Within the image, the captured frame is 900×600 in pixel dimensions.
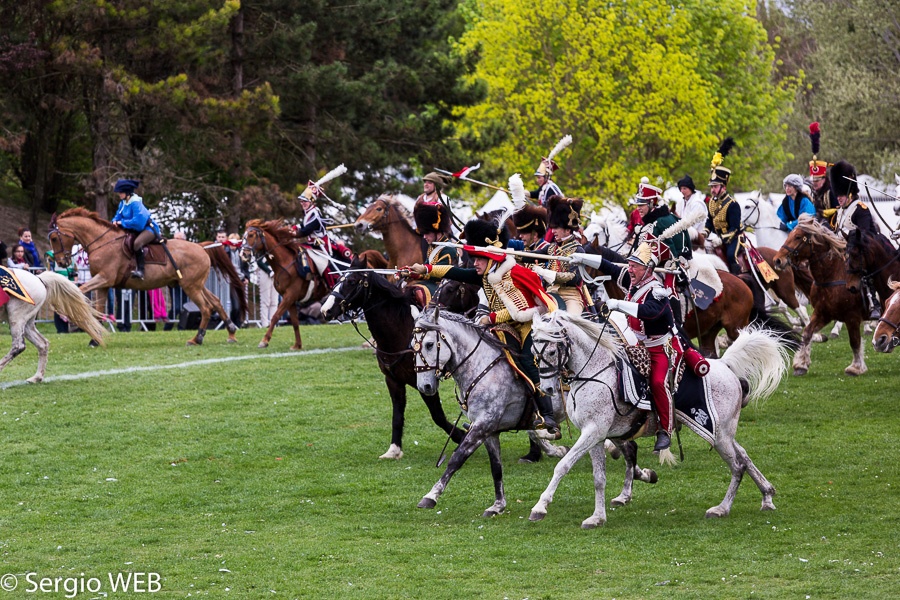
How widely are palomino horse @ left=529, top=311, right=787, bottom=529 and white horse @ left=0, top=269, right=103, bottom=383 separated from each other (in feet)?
32.7

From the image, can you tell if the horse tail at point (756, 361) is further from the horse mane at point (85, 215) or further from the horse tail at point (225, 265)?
the horse tail at point (225, 265)

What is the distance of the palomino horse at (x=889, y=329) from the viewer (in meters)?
13.3

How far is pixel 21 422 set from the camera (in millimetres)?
15266

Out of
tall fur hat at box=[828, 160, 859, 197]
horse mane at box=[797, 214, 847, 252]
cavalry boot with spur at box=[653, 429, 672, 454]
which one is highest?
tall fur hat at box=[828, 160, 859, 197]

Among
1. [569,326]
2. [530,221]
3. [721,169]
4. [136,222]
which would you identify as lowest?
[569,326]

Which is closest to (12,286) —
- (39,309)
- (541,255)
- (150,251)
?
(39,309)

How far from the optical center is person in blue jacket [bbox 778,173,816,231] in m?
20.9

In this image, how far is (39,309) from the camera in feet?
58.3

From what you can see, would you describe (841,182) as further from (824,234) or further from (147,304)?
(147,304)

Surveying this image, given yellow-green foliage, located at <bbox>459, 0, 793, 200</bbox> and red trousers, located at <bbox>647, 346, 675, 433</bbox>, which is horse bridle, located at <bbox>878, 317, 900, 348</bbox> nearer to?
red trousers, located at <bbox>647, 346, 675, 433</bbox>

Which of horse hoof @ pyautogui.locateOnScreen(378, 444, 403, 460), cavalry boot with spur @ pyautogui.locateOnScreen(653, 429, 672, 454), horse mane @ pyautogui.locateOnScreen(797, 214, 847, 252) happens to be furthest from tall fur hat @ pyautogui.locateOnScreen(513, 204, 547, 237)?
horse mane @ pyautogui.locateOnScreen(797, 214, 847, 252)

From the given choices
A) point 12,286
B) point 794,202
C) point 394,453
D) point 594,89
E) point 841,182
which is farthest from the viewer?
point 594,89

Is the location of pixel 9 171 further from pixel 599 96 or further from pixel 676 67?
pixel 676 67

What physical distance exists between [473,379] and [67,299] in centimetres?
921
